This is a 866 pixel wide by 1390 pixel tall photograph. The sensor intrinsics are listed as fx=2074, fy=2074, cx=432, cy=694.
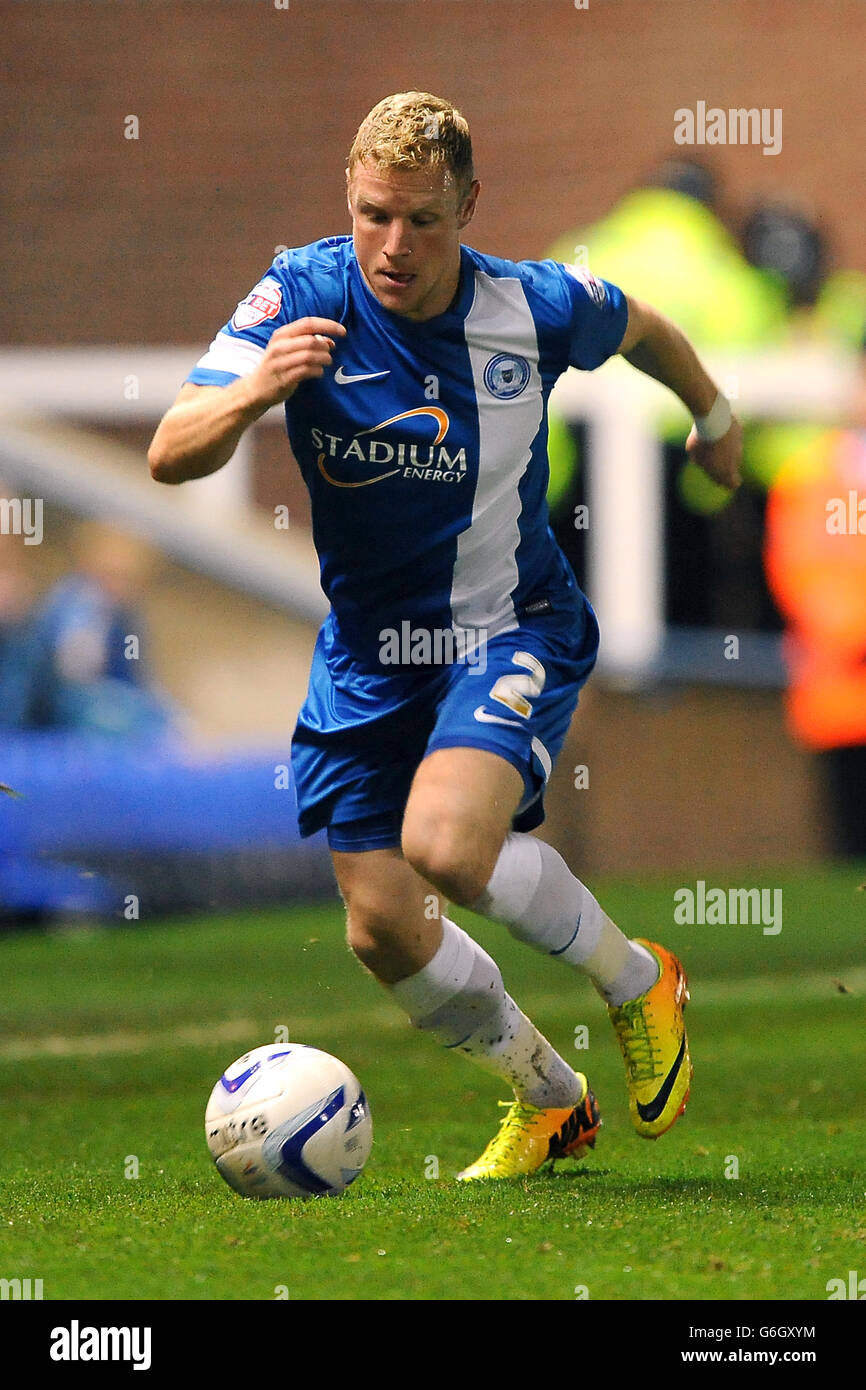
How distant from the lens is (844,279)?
17234 mm

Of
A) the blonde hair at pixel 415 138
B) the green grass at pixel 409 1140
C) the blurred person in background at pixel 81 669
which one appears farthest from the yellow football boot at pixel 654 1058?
the blurred person in background at pixel 81 669

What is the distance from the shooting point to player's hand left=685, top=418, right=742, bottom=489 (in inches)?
215

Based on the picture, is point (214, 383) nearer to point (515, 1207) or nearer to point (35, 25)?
point (515, 1207)

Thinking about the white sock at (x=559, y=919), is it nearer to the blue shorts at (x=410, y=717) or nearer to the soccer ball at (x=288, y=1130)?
the blue shorts at (x=410, y=717)

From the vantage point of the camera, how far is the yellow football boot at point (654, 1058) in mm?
5070

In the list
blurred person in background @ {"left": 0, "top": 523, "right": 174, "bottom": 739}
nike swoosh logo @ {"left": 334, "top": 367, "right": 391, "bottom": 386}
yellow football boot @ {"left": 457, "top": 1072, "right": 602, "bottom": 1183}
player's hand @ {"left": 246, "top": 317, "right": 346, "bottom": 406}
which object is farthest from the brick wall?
player's hand @ {"left": 246, "top": 317, "right": 346, "bottom": 406}

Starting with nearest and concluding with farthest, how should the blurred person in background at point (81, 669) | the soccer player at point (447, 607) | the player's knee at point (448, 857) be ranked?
the player's knee at point (448, 857), the soccer player at point (447, 607), the blurred person in background at point (81, 669)

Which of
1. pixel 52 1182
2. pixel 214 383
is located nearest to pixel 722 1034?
pixel 52 1182

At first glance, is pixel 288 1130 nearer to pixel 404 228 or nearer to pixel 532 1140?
pixel 532 1140

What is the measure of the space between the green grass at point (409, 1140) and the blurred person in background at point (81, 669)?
1.63 meters

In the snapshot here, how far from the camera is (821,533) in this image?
16578mm

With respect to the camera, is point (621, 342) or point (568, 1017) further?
point (568, 1017)

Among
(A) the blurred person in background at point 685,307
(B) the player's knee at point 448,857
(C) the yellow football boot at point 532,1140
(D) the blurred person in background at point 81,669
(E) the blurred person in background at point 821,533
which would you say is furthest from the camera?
(A) the blurred person in background at point 685,307

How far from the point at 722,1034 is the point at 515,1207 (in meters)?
3.93
